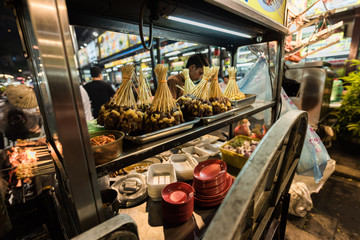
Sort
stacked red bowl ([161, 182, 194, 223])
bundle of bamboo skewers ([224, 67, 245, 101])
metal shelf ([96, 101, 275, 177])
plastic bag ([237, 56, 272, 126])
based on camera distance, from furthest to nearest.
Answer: plastic bag ([237, 56, 272, 126])
bundle of bamboo skewers ([224, 67, 245, 101])
stacked red bowl ([161, 182, 194, 223])
metal shelf ([96, 101, 275, 177])

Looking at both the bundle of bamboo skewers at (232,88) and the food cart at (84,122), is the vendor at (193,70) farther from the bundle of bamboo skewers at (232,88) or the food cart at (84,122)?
the food cart at (84,122)

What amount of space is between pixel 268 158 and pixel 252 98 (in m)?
1.59

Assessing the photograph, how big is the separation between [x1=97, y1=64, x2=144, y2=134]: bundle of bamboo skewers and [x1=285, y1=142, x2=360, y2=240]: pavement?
281cm

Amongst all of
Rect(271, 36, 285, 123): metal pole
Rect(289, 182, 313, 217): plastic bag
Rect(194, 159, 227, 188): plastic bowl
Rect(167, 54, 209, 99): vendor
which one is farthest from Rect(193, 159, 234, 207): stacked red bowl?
Rect(167, 54, 209, 99): vendor

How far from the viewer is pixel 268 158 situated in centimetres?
70

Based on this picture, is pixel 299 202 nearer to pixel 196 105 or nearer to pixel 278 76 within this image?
pixel 278 76

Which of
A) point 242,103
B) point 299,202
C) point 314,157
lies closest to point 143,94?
point 242,103

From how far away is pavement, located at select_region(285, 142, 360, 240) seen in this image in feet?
7.91

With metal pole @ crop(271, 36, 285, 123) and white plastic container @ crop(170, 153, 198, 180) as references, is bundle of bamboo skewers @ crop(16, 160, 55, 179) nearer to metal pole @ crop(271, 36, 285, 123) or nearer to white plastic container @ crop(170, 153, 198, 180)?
white plastic container @ crop(170, 153, 198, 180)

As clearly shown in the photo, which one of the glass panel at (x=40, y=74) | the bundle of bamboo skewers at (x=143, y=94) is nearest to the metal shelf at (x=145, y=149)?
the glass panel at (x=40, y=74)

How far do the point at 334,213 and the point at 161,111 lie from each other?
3.54 meters

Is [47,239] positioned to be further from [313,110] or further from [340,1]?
[340,1]

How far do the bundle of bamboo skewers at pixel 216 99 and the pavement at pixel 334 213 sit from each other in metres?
2.25

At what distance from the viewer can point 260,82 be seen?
9.58 feet
